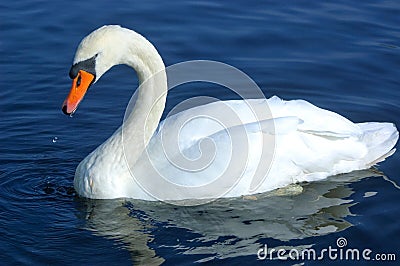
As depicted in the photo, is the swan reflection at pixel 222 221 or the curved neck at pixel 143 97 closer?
the swan reflection at pixel 222 221

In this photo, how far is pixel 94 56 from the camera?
7.90 m

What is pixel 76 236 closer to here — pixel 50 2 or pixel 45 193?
pixel 45 193

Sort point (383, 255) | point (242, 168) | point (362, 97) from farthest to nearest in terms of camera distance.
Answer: point (362, 97) < point (242, 168) < point (383, 255)

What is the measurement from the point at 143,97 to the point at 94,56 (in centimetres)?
73

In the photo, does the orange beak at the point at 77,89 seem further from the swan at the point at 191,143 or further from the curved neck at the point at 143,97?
the curved neck at the point at 143,97

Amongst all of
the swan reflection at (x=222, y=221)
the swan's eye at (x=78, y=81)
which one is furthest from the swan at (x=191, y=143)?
the swan reflection at (x=222, y=221)

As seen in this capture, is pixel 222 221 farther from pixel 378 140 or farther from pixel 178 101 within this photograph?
pixel 178 101

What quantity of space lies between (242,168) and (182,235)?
2.84ft

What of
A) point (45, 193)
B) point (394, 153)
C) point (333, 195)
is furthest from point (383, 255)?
point (45, 193)

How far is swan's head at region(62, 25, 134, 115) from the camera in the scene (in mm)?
7840

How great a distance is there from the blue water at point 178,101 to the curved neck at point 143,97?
0.57m

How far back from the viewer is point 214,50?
11.9 m

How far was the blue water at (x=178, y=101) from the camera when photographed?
7.62 m

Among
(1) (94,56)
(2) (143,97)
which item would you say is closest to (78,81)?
(1) (94,56)
